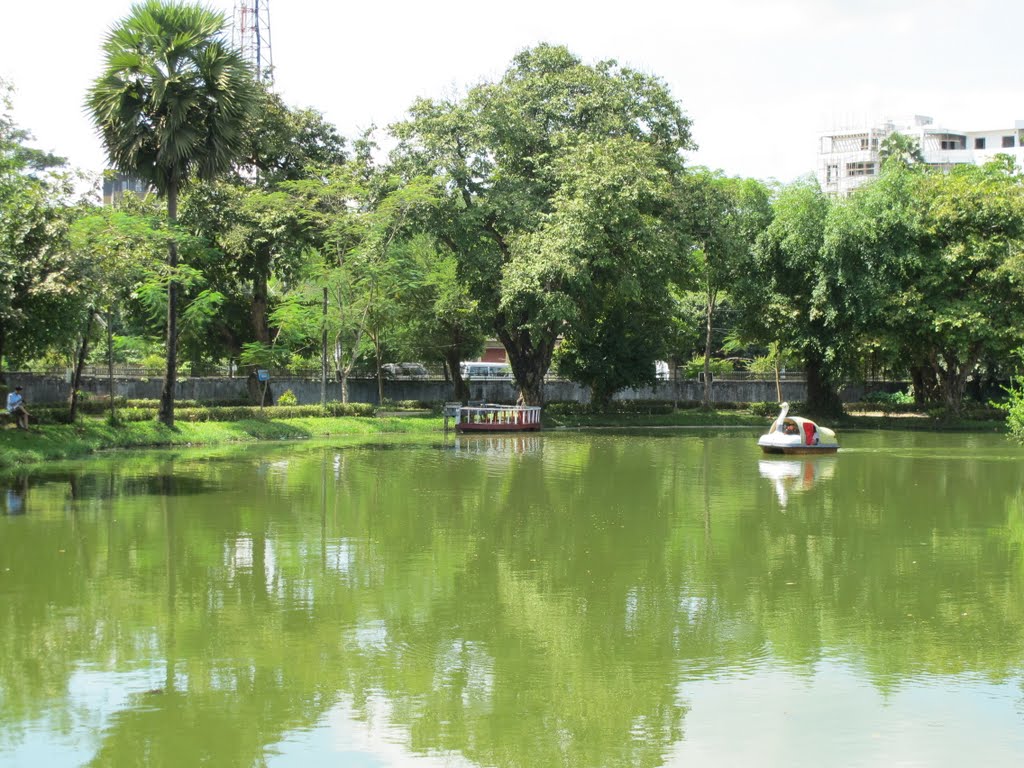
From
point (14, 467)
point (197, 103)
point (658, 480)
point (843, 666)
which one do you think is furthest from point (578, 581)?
point (197, 103)

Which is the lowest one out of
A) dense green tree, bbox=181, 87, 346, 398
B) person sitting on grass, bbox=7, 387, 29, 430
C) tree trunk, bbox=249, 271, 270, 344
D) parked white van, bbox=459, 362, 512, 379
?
person sitting on grass, bbox=7, 387, 29, 430

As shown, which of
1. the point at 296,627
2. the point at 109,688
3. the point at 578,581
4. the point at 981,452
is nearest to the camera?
the point at 109,688

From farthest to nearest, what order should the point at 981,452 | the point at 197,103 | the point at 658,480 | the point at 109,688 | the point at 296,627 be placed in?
the point at 981,452 → the point at 197,103 → the point at 658,480 → the point at 296,627 → the point at 109,688

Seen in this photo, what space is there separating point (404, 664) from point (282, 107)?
116 ft

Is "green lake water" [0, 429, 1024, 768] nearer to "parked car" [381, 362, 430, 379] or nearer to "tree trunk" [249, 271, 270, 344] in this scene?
"tree trunk" [249, 271, 270, 344]

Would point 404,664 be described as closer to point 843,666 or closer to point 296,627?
point 296,627

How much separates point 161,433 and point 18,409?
4.99 m

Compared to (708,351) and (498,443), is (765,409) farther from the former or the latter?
(498,443)

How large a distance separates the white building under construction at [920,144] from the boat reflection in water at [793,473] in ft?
242

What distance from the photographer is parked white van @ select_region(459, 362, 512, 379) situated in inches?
2213

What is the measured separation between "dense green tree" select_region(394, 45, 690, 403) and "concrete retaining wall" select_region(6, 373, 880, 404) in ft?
33.0

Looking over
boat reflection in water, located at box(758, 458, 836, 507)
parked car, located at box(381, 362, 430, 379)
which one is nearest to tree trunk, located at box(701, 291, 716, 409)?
parked car, located at box(381, 362, 430, 379)

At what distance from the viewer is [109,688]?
334 inches

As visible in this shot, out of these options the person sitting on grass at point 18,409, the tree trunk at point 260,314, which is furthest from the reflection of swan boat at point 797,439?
the tree trunk at point 260,314
